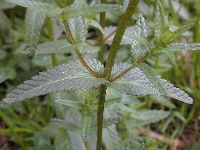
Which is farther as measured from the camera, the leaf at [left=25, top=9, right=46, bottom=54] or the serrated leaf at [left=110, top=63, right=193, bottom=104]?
the leaf at [left=25, top=9, right=46, bottom=54]

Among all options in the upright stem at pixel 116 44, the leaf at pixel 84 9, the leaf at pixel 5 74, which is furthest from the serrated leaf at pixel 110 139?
the leaf at pixel 84 9

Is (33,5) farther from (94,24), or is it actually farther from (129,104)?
(129,104)

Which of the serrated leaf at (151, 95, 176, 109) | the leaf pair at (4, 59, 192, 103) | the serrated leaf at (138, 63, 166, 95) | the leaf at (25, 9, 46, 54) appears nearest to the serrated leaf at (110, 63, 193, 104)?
the leaf pair at (4, 59, 192, 103)

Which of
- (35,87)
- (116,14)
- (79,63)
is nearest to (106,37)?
(116,14)

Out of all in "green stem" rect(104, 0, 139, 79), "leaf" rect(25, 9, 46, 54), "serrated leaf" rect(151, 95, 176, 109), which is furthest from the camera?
"serrated leaf" rect(151, 95, 176, 109)

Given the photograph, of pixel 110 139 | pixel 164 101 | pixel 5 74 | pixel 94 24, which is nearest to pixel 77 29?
pixel 94 24

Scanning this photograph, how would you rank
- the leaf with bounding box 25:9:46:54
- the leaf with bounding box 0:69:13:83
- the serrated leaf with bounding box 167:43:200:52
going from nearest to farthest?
the serrated leaf with bounding box 167:43:200:52
the leaf with bounding box 25:9:46:54
the leaf with bounding box 0:69:13:83

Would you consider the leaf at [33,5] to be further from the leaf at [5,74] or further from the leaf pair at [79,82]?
the leaf at [5,74]

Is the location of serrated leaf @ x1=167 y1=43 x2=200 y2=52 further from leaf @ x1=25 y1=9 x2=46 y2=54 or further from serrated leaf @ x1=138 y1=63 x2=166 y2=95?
leaf @ x1=25 y1=9 x2=46 y2=54
